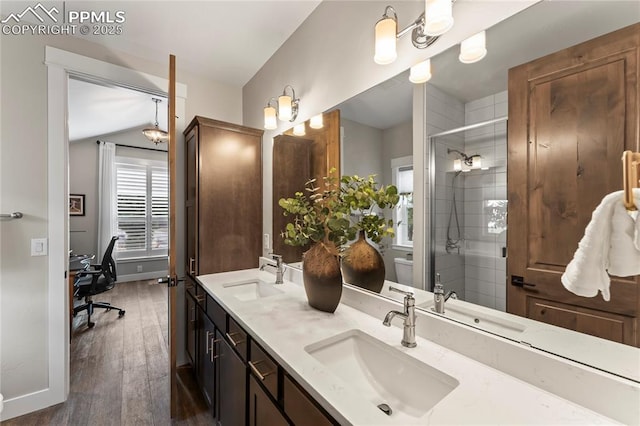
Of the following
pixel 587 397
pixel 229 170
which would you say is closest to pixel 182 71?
pixel 229 170

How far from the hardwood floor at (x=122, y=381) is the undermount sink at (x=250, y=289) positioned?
0.77m

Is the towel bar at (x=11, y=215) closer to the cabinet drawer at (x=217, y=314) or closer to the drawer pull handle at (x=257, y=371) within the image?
the cabinet drawer at (x=217, y=314)

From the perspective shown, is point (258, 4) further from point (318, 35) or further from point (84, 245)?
point (84, 245)

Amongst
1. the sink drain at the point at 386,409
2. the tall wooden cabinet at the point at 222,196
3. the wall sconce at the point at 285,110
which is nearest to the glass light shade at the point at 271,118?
the wall sconce at the point at 285,110

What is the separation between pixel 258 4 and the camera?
5.61 feet

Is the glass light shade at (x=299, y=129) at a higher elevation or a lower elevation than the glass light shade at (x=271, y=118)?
lower

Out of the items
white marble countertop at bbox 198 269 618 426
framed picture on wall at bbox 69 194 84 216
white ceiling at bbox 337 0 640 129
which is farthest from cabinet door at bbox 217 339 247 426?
framed picture on wall at bbox 69 194 84 216

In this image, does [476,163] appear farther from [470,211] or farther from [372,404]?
[372,404]

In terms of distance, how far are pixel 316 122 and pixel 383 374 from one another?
143cm

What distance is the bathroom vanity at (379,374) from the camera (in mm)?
653

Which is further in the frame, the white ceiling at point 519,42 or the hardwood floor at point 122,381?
the hardwood floor at point 122,381

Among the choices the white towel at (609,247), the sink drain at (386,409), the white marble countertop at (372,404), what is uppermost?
the white towel at (609,247)

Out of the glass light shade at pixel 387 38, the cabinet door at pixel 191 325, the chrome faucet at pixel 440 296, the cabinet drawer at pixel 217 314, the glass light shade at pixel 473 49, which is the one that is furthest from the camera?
the cabinet door at pixel 191 325

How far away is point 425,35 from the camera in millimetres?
1098
